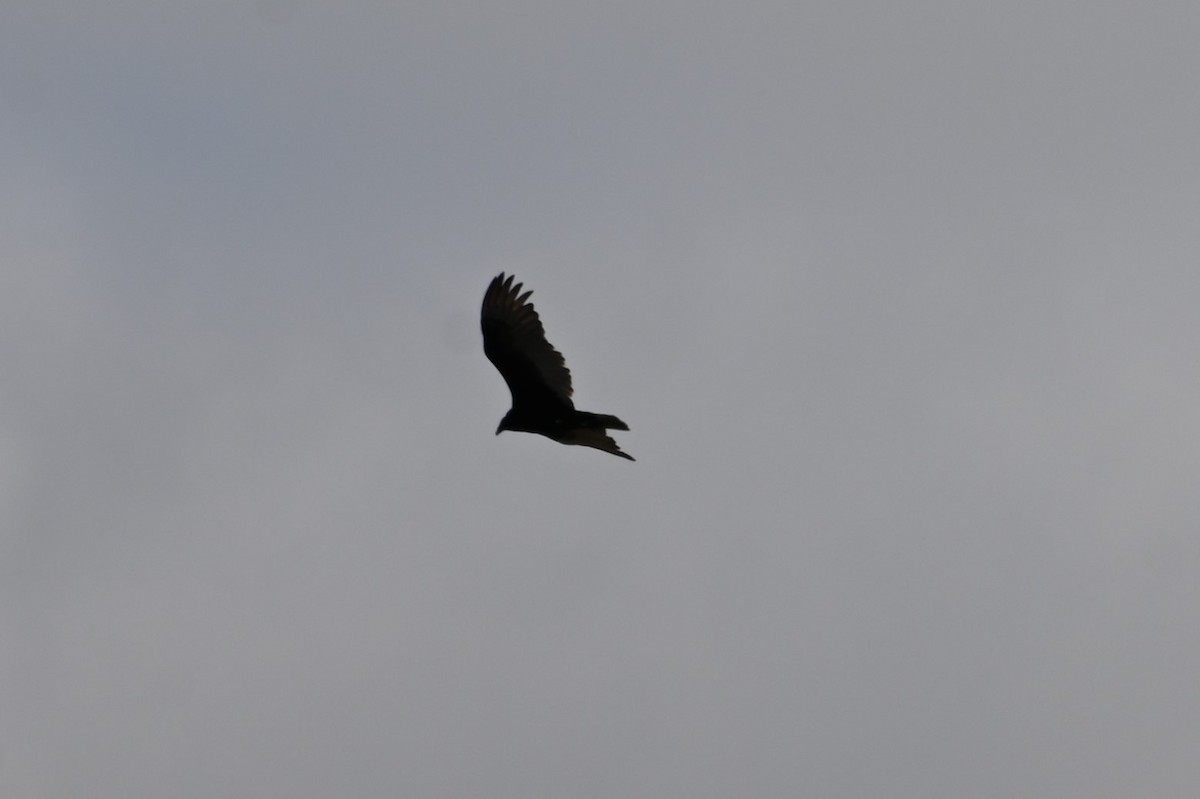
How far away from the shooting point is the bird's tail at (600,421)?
1152 inches

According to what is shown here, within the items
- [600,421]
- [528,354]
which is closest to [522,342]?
[528,354]

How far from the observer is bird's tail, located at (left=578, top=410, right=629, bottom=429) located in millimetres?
29250

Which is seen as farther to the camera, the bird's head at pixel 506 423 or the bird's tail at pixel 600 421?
the bird's head at pixel 506 423

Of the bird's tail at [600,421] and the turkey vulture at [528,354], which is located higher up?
the turkey vulture at [528,354]

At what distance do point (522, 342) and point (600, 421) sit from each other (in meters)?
1.68

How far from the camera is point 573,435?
30.3 m

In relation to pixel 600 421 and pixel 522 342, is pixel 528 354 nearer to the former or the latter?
pixel 522 342

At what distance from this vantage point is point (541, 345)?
3017 cm

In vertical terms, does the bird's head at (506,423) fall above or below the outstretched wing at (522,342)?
below

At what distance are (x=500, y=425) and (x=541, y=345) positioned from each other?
4.42ft

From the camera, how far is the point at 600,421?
96.7ft

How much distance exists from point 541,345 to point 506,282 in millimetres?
997

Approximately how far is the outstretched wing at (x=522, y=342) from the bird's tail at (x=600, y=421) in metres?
0.56

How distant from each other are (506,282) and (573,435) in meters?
2.30
